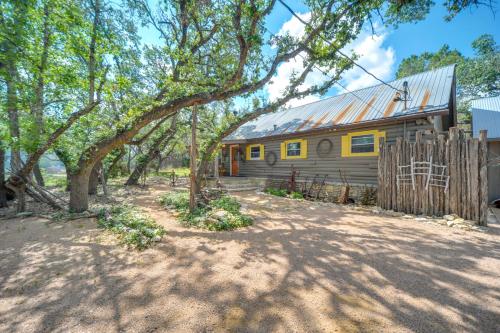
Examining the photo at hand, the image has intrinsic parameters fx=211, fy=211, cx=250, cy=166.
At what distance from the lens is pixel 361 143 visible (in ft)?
30.9

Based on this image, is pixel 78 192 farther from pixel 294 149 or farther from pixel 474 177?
pixel 474 177

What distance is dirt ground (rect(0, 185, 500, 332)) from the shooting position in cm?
210

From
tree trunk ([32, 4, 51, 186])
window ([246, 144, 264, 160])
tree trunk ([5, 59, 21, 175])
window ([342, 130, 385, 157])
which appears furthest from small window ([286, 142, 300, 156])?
tree trunk ([5, 59, 21, 175])

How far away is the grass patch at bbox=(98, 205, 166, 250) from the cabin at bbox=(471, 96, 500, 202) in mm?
11591

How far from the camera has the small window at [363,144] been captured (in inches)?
360

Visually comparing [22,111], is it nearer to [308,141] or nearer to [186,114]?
[186,114]

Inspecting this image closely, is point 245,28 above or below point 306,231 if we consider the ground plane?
above

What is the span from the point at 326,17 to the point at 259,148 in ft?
27.7

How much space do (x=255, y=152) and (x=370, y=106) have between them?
7.08 m

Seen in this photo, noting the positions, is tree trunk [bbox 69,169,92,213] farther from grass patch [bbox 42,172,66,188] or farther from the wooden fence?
the wooden fence

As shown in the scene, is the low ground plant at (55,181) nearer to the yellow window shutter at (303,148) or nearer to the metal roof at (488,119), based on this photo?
the yellow window shutter at (303,148)

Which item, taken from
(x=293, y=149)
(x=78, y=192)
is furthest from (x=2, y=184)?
(x=293, y=149)

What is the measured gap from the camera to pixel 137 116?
6293 mm

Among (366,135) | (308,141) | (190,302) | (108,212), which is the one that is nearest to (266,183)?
(308,141)
